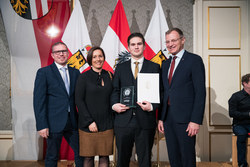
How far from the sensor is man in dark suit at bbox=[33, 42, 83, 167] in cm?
186

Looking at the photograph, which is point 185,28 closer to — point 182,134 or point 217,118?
point 217,118

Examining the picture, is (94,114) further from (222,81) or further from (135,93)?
(222,81)

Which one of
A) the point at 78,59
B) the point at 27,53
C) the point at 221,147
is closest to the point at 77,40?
the point at 78,59

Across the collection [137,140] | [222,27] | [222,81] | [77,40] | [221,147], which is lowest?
[221,147]

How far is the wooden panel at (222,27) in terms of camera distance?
3.18 meters

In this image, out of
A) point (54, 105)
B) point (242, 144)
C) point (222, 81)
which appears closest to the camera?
point (54, 105)

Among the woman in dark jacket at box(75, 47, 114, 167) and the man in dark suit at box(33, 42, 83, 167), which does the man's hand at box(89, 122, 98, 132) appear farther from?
the man in dark suit at box(33, 42, 83, 167)

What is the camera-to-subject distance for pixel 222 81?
10.4 ft

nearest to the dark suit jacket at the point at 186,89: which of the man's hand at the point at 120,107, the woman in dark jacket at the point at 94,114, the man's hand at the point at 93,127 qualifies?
the man's hand at the point at 120,107

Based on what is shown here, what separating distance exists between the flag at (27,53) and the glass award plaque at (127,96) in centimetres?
181

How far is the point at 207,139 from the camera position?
10.4 ft

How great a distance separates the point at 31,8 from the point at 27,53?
69cm

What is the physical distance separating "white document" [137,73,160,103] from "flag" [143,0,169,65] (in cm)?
120

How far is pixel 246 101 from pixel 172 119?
160cm
